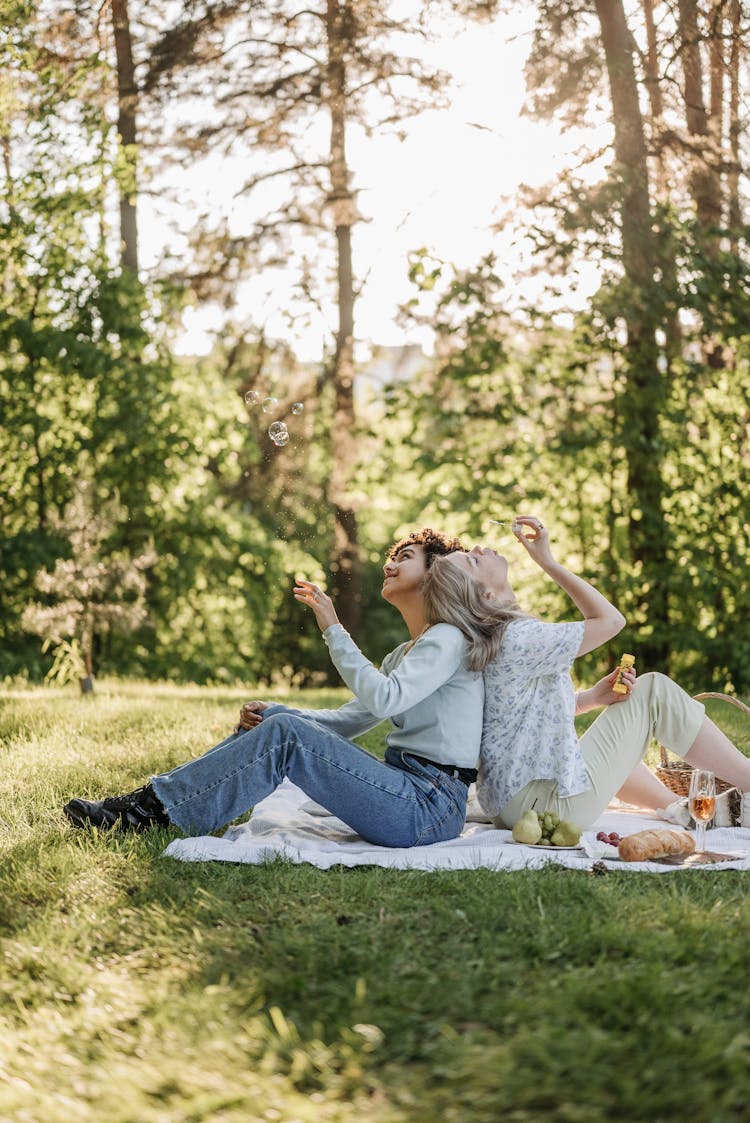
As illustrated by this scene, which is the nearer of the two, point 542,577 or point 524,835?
point 524,835

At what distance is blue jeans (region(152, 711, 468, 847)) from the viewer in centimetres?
383

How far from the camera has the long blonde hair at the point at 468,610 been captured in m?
3.99

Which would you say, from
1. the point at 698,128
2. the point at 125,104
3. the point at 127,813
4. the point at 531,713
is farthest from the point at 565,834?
the point at 125,104

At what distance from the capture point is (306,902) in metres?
3.35

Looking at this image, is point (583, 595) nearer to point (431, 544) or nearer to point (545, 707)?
point (545, 707)

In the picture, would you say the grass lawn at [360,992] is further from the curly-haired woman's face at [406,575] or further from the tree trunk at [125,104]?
the tree trunk at [125,104]

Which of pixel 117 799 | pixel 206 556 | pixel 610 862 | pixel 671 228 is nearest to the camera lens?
pixel 610 862

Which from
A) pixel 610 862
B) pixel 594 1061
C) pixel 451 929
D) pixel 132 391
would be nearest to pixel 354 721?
pixel 610 862

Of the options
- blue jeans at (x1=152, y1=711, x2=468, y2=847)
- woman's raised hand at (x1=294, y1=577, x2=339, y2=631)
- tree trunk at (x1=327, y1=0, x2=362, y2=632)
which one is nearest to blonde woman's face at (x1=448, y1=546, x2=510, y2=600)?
woman's raised hand at (x1=294, y1=577, x2=339, y2=631)

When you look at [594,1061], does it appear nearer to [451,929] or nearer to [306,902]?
[451,929]

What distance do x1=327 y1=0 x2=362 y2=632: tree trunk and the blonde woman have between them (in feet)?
29.1

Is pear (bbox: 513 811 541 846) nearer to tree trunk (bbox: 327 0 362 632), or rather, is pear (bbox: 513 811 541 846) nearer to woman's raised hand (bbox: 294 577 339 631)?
woman's raised hand (bbox: 294 577 339 631)

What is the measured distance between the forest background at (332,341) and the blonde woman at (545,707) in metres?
5.64

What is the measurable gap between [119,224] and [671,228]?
630 cm
